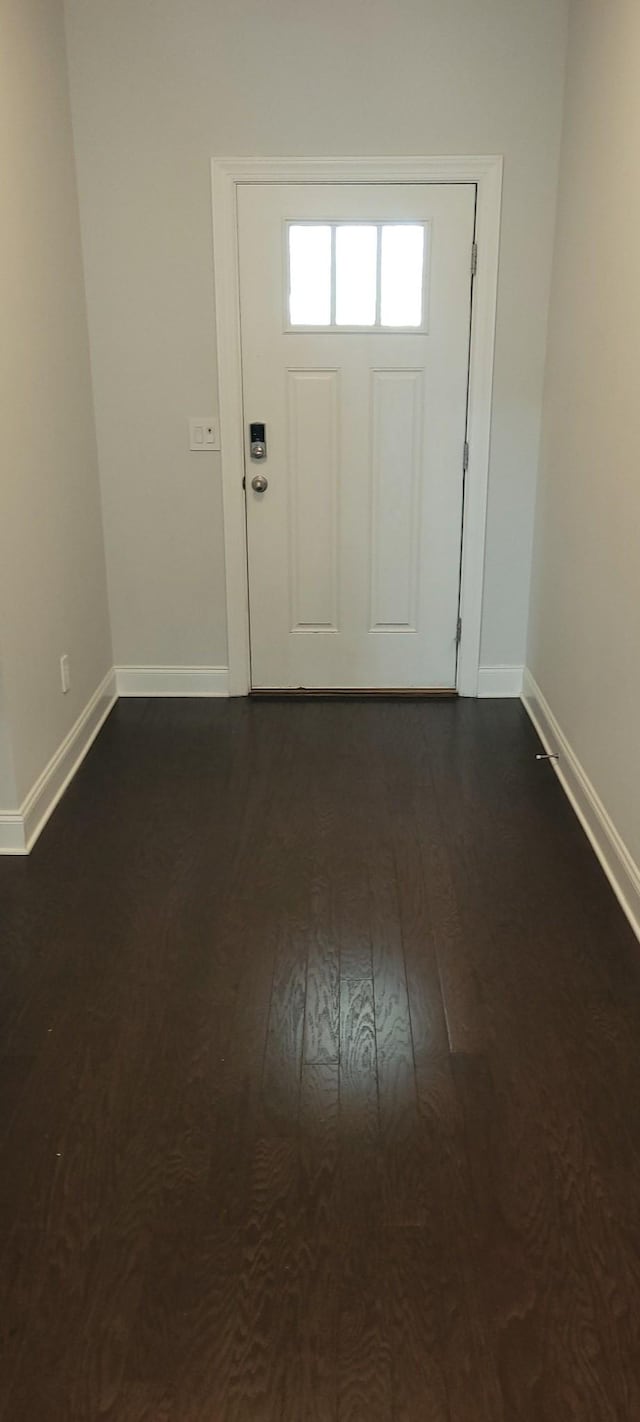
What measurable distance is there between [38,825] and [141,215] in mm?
2103

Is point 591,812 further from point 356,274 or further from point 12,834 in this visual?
point 356,274

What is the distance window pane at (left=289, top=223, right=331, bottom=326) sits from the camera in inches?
149

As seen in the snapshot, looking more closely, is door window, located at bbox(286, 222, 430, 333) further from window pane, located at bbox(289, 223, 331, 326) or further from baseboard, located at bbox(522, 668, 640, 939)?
baseboard, located at bbox(522, 668, 640, 939)

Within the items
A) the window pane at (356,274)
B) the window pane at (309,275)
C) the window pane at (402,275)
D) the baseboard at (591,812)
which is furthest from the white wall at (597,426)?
the window pane at (309,275)

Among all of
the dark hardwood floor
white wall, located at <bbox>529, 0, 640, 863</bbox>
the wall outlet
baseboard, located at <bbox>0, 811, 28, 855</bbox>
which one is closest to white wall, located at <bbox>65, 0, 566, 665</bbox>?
the wall outlet

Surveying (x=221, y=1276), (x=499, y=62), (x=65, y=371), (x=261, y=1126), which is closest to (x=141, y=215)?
(x=65, y=371)

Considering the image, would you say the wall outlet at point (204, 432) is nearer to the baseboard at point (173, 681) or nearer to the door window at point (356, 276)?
the door window at point (356, 276)

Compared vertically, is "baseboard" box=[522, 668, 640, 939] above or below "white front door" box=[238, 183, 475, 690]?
below

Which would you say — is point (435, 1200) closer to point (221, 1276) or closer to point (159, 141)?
point (221, 1276)

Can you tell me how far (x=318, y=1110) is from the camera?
2107 millimetres

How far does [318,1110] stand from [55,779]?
1.64 m

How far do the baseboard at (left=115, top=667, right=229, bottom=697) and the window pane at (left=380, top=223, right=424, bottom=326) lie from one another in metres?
1.45

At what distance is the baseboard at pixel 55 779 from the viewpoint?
3.09 meters

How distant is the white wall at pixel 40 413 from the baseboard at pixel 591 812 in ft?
5.28
